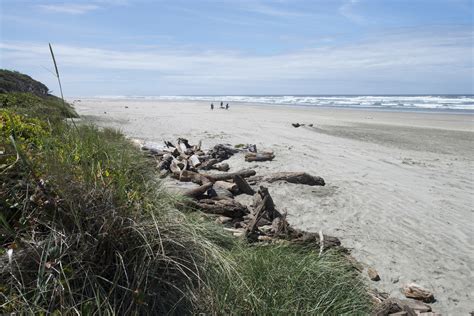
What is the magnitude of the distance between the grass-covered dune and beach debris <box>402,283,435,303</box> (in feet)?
3.69

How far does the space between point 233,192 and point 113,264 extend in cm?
425

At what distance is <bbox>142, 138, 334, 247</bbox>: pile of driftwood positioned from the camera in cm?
465

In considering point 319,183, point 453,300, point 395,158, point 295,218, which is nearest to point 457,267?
point 453,300

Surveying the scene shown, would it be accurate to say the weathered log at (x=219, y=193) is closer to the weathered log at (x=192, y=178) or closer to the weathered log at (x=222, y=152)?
the weathered log at (x=192, y=178)

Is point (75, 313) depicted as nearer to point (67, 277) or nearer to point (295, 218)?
point (67, 277)

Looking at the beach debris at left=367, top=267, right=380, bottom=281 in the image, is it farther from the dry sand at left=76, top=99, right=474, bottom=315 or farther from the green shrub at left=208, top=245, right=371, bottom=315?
the green shrub at left=208, top=245, right=371, bottom=315

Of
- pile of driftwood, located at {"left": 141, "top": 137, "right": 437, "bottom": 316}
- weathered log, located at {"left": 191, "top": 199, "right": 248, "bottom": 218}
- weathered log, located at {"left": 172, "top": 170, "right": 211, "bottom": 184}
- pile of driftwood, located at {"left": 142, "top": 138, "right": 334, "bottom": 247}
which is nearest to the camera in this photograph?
pile of driftwood, located at {"left": 141, "top": 137, "right": 437, "bottom": 316}

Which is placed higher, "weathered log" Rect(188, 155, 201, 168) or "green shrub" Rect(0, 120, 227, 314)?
"green shrub" Rect(0, 120, 227, 314)

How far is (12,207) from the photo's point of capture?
2.60m

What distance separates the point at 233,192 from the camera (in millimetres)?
6746

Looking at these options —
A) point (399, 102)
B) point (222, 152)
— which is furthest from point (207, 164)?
point (399, 102)

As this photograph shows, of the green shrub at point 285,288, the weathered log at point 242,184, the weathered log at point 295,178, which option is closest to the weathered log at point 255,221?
the green shrub at point 285,288

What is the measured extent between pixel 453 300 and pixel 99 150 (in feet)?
13.4

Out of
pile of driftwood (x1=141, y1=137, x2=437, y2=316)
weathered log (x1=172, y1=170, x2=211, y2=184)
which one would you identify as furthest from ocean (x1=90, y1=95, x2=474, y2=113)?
weathered log (x1=172, y1=170, x2=211, y2=184)
